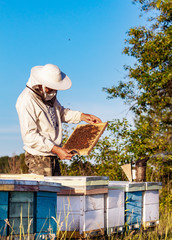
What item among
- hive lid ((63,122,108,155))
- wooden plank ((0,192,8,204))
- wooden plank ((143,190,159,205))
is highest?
hive lid ((63,122,108,155))

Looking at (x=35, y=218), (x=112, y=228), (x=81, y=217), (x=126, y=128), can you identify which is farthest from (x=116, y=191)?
(x=126, y=128)

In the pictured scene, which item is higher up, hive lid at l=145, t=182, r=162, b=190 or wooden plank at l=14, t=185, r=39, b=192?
wooden plank at l=14, t=185, r=39, b=192

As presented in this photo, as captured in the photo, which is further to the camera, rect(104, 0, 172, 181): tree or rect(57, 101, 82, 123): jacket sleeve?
rect(104, 0, 172, 181): tree

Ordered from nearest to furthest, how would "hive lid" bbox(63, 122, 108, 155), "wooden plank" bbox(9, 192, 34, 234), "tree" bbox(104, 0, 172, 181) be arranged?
"wooden plank" bbox(9, 192, 34, 234), "hive lid" bbox(63, 122, 108, 155), "tree" bbox(104, 0, 172, 181)

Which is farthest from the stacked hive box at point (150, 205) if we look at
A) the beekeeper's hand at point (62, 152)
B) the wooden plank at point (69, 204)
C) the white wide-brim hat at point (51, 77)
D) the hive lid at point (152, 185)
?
the white wide-brim hat at point (51, 77)

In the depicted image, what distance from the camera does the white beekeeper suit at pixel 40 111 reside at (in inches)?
177

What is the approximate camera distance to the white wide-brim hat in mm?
4590

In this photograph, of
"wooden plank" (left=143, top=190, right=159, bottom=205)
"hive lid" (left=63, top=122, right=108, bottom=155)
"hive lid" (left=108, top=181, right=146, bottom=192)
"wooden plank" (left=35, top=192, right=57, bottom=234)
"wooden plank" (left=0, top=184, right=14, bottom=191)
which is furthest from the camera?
"wooden plank" (left=143, top=190, right=159, bottom=205)

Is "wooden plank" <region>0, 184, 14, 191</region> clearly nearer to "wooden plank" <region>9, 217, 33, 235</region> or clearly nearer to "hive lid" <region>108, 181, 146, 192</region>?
"wooden plank" <region>9, 217, 33, 235</region>

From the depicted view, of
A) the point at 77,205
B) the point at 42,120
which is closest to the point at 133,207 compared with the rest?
the point at 77,205

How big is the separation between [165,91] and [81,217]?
646 cm

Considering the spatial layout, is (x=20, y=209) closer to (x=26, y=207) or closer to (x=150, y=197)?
(x=26, y=207)

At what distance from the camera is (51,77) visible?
4660mm

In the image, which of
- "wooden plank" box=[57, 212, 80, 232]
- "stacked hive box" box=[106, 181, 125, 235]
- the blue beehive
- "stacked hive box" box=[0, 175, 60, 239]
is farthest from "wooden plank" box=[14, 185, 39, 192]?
"stacked hive box" box=[106, 181, 125, 235]
